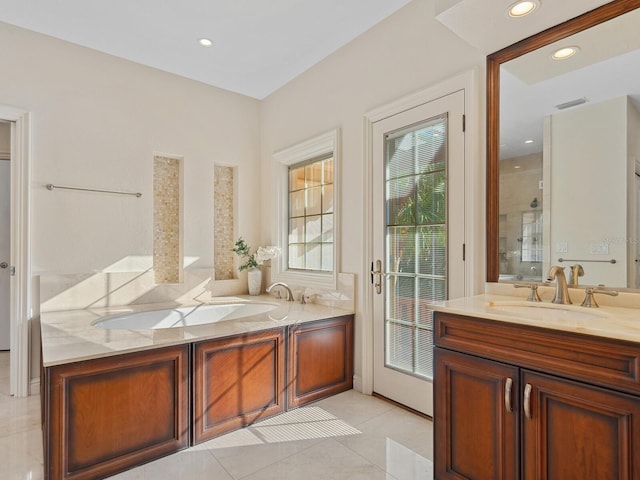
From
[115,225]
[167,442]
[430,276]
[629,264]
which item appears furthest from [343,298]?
[115,225]

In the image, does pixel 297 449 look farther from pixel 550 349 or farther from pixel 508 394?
pixel 550 349

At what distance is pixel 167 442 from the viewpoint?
199 centimetres

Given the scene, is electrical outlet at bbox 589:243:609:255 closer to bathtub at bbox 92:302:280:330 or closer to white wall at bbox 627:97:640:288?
white wall at bbox 627:97:640:288

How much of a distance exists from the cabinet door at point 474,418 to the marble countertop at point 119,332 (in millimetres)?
1171

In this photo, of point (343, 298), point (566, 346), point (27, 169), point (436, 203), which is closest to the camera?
point (566, 346)

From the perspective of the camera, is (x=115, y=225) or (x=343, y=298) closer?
(x=343, y=298)

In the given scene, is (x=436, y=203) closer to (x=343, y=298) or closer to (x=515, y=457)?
(x=343, y=298)

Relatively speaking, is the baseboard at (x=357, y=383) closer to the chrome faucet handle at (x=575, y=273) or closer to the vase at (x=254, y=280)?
the vase at (x=254, y=280)

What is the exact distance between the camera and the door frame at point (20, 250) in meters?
2.76

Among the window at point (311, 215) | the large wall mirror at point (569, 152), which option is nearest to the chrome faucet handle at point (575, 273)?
the large wall mirror at point (569, 152)

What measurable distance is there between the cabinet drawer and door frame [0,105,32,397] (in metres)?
2.97

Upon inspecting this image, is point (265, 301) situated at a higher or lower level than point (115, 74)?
lower

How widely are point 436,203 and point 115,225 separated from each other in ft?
8.62

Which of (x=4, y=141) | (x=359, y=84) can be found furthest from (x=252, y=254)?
(x=4, y=141)
